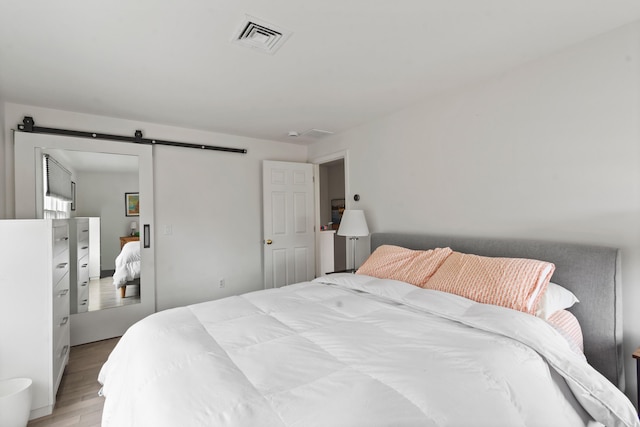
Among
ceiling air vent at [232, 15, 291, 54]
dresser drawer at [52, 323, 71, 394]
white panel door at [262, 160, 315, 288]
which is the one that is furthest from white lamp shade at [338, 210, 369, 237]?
dresser drawer at [52, 323, 71, 394]

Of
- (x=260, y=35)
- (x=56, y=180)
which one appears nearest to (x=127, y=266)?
(x=56, y=180)

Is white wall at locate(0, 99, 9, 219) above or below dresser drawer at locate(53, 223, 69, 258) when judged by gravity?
above

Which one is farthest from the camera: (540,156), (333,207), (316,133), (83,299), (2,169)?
(333,207)

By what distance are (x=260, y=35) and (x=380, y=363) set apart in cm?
189

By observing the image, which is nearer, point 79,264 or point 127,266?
point 79,264

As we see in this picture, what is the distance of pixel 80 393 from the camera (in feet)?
7.36

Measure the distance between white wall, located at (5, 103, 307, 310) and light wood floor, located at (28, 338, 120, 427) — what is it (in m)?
0.79

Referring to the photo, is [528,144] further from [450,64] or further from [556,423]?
[556,423]

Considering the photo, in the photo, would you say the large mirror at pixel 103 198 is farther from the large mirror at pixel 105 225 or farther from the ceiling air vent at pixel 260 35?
the ceiling air vent at pixel 260 35

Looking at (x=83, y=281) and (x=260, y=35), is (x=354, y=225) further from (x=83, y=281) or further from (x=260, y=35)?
(x=83, y=281)

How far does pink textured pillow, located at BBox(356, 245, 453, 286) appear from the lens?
90.5 inches

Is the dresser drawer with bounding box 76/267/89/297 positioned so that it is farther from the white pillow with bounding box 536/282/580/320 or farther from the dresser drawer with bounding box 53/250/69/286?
the white pillow with bounding box 536/282/580/320

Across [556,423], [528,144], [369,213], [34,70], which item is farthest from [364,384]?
[34,70]

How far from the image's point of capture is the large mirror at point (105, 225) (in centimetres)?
309
